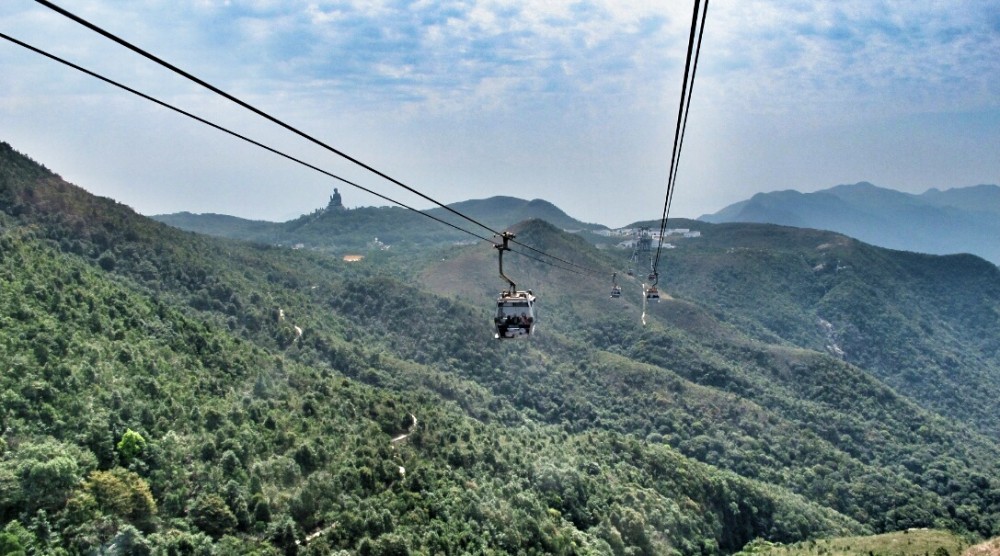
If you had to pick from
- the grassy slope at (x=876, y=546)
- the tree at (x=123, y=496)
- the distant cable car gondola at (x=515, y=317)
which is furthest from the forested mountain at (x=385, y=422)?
the distant cable car gondola at (x=515, y=317)

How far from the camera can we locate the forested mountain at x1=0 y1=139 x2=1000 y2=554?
147 ft

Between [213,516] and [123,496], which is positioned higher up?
[123,496]

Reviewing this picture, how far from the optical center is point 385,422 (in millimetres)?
67875

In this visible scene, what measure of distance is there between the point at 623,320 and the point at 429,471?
415 ft

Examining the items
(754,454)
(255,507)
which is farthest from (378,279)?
(255,507)

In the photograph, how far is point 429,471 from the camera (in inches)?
2341

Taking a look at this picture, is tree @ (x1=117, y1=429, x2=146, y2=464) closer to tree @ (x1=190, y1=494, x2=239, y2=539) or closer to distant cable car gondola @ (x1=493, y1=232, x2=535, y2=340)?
tree @ (x1=190, y1=494, x2=239, y2=539)

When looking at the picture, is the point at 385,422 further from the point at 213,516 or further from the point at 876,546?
the point at 876,546

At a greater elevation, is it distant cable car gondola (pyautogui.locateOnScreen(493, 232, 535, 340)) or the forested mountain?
distant cable car gondola (pyautogui.locateOnScreen(493, 232, 535, 340))

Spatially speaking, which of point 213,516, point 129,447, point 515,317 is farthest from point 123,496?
point 515,317

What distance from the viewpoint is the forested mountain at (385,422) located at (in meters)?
44.8

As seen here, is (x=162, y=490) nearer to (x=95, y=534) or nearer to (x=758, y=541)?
(x=95, y=534)

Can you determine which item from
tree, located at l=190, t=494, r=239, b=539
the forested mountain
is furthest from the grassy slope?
tree, located at l=190, t=494, r=239, b=539

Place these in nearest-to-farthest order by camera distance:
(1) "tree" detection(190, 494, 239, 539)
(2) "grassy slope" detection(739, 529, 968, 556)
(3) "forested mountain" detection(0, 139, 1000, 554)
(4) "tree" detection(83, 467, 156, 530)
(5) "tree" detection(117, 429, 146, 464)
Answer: (4) "tree" detection(83, 467, 156, 530) < (1) "tree" detection(190, 494, 239, 539) < (3) "forested mountain" detection(0, 139, 1000, 554) < (5) "tree" detection(117, 429, 146, 464) < (2) "grassy slope" detection(739, 529, 968, 556)
